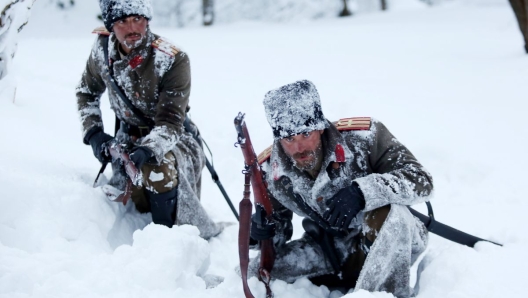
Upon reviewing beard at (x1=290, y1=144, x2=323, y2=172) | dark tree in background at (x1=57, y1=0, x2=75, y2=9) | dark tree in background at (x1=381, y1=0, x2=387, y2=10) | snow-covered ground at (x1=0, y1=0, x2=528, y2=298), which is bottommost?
dark tree in background at (x1=381, y1=0, x2=387, y2=10)

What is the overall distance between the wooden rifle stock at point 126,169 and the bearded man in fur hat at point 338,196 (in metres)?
0.78

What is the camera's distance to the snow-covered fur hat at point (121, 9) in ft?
11.4

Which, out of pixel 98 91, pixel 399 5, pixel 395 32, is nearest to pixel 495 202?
pixel 98 91

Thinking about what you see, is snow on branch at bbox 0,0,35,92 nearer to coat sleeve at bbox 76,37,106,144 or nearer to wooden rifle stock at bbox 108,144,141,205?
coat sleeve at bbox 76,37,106,144

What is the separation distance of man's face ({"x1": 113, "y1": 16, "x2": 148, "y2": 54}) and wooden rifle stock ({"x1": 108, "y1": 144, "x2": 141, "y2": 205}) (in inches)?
26.1

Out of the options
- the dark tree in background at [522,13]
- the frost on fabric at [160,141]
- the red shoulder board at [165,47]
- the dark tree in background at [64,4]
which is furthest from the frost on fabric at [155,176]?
the dark tree in background at [64,4]

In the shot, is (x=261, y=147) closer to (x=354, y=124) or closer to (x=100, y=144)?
(x=100, y=144)

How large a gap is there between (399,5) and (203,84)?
498 inches

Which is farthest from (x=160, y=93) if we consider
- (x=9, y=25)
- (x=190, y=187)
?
(x=9, y=25)

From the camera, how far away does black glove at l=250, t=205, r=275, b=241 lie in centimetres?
282

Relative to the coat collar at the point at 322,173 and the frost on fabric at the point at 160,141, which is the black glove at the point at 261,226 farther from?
the frost on fabric at the point at 160,141

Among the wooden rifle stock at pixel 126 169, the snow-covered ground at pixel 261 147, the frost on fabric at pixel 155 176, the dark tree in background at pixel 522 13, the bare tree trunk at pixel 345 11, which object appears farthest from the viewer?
the bare tree trunk at pixel 345 11

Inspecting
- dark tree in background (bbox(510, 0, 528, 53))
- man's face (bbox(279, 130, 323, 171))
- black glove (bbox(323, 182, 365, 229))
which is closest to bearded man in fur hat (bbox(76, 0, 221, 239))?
man's face (bbox(279, 130, 323, 171))

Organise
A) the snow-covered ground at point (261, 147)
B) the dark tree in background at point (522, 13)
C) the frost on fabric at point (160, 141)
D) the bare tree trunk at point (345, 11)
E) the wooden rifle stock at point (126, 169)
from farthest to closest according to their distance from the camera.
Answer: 1. the bare tree trunk at point (345, 11)
2. the dark tree in background at point (522, 13)
3. the frost on fabric at point (160, 141)
4. the wooden rifle stock at point (126, 169)
5. the snow-covered ground at point (261, 147)
